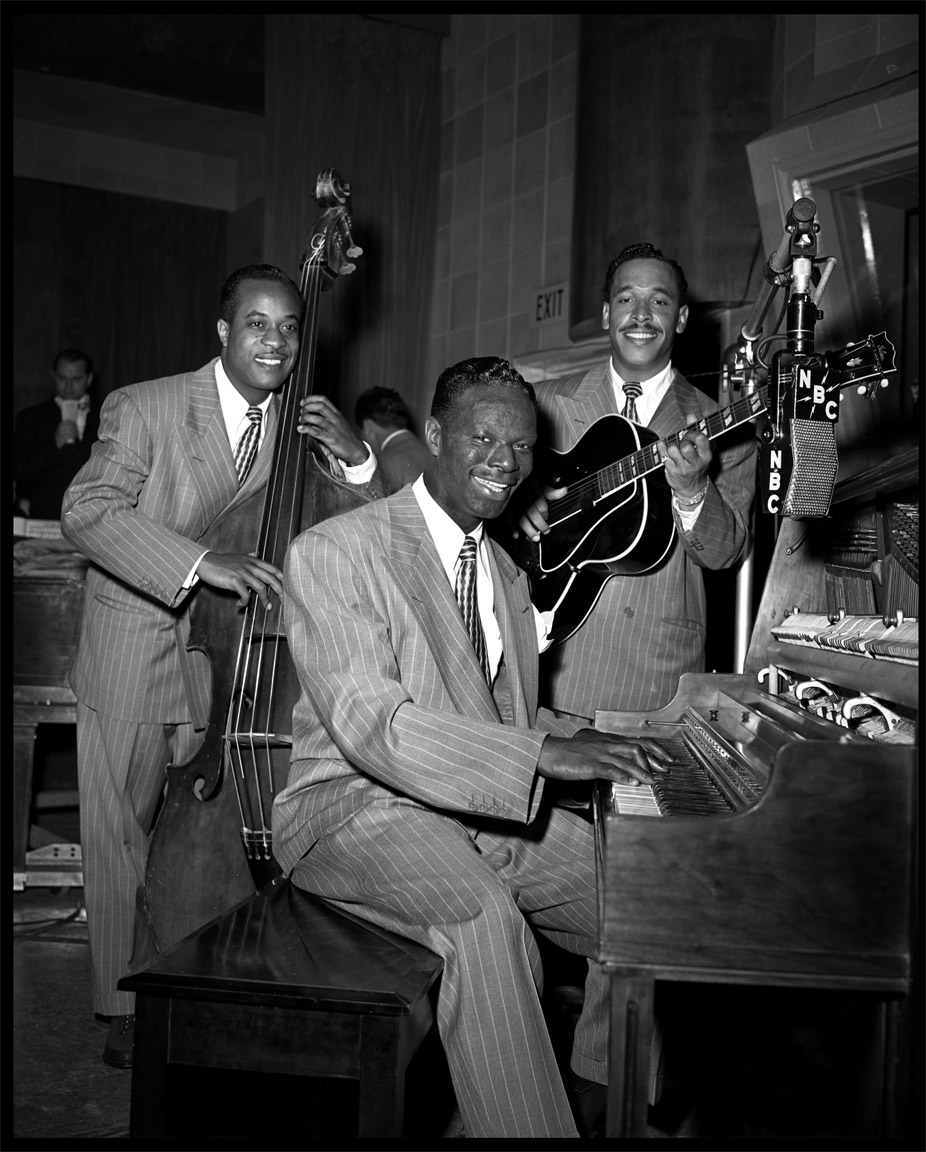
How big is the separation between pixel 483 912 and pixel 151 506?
1448 millimetres

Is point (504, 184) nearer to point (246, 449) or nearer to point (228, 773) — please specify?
point (246, 449)

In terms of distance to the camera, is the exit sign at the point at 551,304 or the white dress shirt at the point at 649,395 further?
the exit sign at the point at 551,304

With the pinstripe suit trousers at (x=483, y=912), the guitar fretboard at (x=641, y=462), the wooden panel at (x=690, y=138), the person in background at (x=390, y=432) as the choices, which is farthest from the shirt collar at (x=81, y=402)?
the pinstripe suit trousers at (x=483, y=912)

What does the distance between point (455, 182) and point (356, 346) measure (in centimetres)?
100

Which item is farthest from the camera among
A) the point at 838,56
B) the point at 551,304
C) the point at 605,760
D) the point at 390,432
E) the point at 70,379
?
the point at 70,379

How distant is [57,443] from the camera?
241 inches

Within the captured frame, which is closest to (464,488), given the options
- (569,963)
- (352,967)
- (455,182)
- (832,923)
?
(352,967)

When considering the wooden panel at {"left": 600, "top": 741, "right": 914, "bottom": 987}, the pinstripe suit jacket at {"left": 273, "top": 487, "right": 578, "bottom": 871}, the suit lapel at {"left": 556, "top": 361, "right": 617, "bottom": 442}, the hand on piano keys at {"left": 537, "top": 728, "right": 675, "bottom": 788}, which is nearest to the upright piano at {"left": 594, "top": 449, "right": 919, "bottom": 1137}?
the wooden panel at {"left": 600, "top": 741, "right": 914, "bottom": 987}

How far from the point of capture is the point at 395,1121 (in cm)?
173

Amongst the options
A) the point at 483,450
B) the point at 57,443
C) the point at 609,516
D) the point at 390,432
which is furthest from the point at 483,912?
the point at 57,443

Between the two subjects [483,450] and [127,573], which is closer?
[483,450]

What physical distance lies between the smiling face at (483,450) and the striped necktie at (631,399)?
729 mm

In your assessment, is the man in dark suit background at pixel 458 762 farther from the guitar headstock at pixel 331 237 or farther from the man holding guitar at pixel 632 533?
the guitar headstock at pixel 331 237

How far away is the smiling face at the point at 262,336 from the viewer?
9.80 feet
